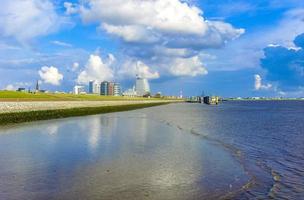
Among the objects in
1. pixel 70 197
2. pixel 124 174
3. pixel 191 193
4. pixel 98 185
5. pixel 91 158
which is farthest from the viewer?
pixel 91 158

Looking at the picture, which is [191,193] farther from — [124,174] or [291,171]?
[291,171]

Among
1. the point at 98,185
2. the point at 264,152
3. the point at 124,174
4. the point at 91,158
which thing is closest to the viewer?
the point at 98,185

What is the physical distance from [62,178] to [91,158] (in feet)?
20.5

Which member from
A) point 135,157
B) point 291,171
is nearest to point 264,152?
point 291,171

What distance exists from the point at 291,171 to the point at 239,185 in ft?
17.8

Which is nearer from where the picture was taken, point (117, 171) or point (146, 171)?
point (117, 171)

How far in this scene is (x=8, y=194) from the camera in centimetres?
1516

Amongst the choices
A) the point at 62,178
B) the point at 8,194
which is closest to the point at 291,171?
the point at 62,178

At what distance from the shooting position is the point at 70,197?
49.1 ft

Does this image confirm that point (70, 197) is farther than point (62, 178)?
No

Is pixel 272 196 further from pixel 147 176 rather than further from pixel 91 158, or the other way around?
pixel 91 158

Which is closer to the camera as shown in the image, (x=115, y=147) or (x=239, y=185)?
Result: (x=239, y=185)

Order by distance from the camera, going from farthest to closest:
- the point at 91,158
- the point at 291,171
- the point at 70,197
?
the point at 91,158 → the point at 291,171 → the point at 70,197

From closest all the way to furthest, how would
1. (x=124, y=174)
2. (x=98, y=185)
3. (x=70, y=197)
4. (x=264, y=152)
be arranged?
(x=70, y=197) → (x=98, y=185) → (x=124, y=174) → (x=264, y=152)
